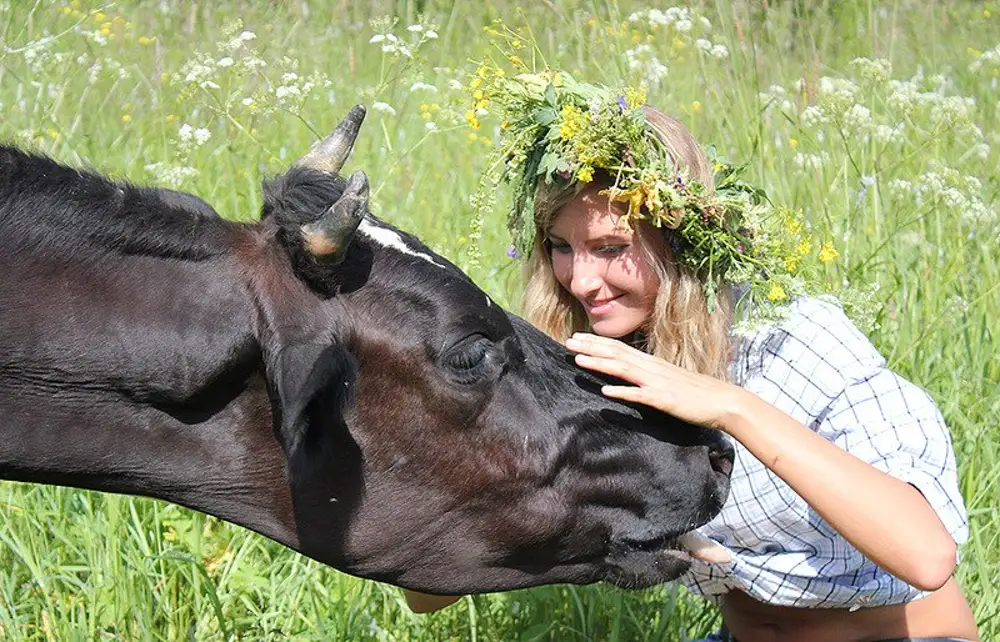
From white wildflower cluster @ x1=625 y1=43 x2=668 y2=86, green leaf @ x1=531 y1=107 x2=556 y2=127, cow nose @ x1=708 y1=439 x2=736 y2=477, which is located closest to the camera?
cow nose @ x1=708 y1=439 x2=736 y2=477

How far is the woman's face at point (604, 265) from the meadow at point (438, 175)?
0.29 metres

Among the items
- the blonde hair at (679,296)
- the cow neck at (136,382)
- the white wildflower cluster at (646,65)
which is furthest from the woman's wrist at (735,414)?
the white wildflower cluster at (646,65)

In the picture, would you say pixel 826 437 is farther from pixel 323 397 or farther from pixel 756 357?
pixel 323 397

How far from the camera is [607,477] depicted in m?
3.20

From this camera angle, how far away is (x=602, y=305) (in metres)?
3.73

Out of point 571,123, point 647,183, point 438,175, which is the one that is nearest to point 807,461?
point 647,183

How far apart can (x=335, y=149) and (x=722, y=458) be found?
1.18m

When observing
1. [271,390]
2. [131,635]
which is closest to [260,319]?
[271,390]

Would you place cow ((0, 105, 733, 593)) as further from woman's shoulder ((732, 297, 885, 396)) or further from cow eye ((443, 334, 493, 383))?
woman's shoulder ((732, 297, 885, 396))

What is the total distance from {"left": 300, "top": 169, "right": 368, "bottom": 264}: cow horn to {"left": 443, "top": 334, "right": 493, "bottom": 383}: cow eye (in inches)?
13.5

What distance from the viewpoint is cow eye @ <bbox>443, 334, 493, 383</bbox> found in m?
3.02

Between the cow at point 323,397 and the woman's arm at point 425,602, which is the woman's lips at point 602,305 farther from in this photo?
the woman's arm at point 425,602

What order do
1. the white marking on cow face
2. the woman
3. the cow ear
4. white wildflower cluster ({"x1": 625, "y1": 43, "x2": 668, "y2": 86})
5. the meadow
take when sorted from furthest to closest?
white wildflower cluster ({"x1": 625, "y1": 43, "x2": 668, "y2": 86}), the meadow, the woman, the white marking on cow face, the cow ear

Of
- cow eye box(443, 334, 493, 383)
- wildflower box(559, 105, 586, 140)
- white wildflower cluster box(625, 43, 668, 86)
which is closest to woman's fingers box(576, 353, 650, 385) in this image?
cow eye box(443, 334, 493, 383)
